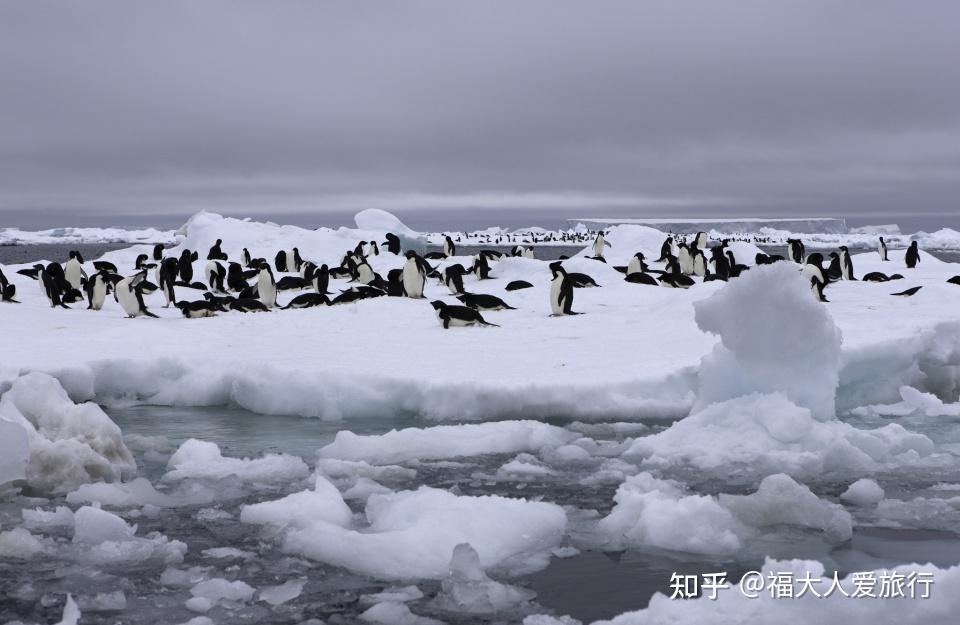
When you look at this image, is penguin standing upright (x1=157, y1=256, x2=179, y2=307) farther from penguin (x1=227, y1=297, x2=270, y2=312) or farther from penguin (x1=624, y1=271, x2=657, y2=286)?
penguin (x1=624, y1=271, x2=657, y2=286)

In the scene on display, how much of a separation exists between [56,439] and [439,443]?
7.95 feet

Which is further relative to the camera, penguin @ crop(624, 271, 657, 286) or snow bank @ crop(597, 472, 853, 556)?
penguin @ crop(624, 271, 657, 286)

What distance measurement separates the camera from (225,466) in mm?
5867

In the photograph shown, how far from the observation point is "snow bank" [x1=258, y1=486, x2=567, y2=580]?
4207 millimetres

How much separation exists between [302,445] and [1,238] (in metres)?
106

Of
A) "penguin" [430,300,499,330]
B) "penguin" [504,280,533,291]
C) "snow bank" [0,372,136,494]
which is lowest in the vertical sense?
"snow bank" [0,372,136,494]

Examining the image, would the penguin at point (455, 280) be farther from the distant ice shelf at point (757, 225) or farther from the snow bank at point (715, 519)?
the distant ice shelf at point (757, 225)

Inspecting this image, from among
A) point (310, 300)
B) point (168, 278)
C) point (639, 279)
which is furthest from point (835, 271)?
point (168, 278)

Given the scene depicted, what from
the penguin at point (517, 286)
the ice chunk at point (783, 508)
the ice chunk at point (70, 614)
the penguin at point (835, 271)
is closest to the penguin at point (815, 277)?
the penguin at point (835, 271)

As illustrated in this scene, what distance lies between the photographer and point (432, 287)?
18.9 metres

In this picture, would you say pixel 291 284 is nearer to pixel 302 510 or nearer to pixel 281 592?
pixel 302 510

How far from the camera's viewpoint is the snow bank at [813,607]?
317 centimetres

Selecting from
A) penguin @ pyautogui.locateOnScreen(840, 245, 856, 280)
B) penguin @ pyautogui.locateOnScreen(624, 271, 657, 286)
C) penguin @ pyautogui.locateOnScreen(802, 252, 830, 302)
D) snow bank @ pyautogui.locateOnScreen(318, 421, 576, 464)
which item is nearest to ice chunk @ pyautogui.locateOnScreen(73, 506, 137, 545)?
snow bank @ pyautogui.locateOnScreen(318, 421, 576, 464)

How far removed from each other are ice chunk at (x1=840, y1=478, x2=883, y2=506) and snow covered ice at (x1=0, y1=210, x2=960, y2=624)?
0.4 inches
